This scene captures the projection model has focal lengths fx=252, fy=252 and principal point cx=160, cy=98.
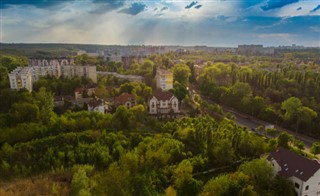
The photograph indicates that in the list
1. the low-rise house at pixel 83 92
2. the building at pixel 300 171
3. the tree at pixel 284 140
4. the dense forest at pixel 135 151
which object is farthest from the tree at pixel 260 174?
the low-rise house at pixel 83 92

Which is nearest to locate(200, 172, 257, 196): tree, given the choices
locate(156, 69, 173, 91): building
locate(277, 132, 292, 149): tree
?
locate(277, 132, 292, 149): tree

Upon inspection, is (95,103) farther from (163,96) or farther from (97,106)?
(163,96)

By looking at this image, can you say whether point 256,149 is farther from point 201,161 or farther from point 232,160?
point 201,161

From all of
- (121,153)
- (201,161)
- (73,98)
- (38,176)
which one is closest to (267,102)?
(201,161)

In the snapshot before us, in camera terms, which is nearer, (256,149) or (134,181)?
(134,181)

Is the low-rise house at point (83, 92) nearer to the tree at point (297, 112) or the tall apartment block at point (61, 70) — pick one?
the tall apartment block at point (61, 70)

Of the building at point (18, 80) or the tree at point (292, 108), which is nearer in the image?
the tree at point (292, 108)

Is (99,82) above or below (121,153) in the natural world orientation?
above
